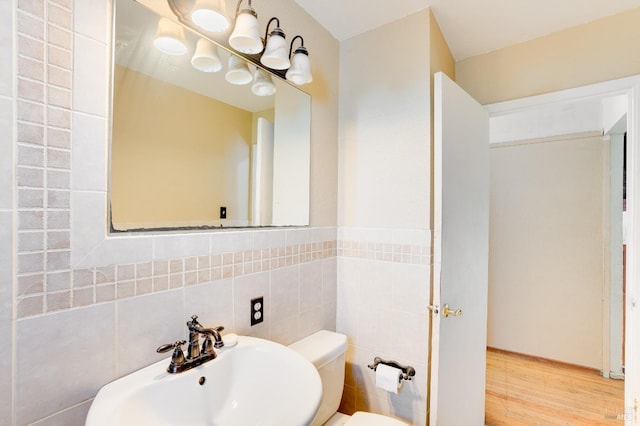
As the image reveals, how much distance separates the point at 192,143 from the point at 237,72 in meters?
0.36

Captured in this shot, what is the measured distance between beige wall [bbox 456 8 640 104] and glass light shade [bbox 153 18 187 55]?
1.68 metres

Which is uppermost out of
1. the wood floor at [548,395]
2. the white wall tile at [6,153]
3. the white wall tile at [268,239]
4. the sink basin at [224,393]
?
the white wall tile at [6,153]

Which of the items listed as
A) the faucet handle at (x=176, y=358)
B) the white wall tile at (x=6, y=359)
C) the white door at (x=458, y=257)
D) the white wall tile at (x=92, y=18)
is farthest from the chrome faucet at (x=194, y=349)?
the white door at (x=458, y=257)

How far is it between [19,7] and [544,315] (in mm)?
3636

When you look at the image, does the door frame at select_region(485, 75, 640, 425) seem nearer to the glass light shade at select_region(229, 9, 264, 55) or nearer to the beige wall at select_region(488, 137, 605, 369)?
the beige wall at select_region(488, 137, 605, 369)

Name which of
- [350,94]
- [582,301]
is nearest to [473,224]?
[350,94]

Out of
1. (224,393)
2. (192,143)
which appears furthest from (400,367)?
(192,143)

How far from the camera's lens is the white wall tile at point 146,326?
818 millimetres

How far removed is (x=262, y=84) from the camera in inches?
50.8

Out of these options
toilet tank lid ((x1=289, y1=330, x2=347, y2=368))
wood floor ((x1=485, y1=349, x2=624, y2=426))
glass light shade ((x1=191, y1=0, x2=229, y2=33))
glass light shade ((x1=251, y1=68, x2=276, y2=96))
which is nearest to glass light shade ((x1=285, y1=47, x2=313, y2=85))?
glass light shade ((x1=251, y1=68, x2=276, y2=96))

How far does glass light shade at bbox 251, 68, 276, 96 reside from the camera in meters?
1.26

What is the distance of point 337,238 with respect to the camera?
1.70m

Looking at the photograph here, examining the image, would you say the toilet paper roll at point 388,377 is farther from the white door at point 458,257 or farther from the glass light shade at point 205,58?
the glass light shade at point 205,58

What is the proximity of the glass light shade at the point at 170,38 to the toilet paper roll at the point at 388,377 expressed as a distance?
1.56m
